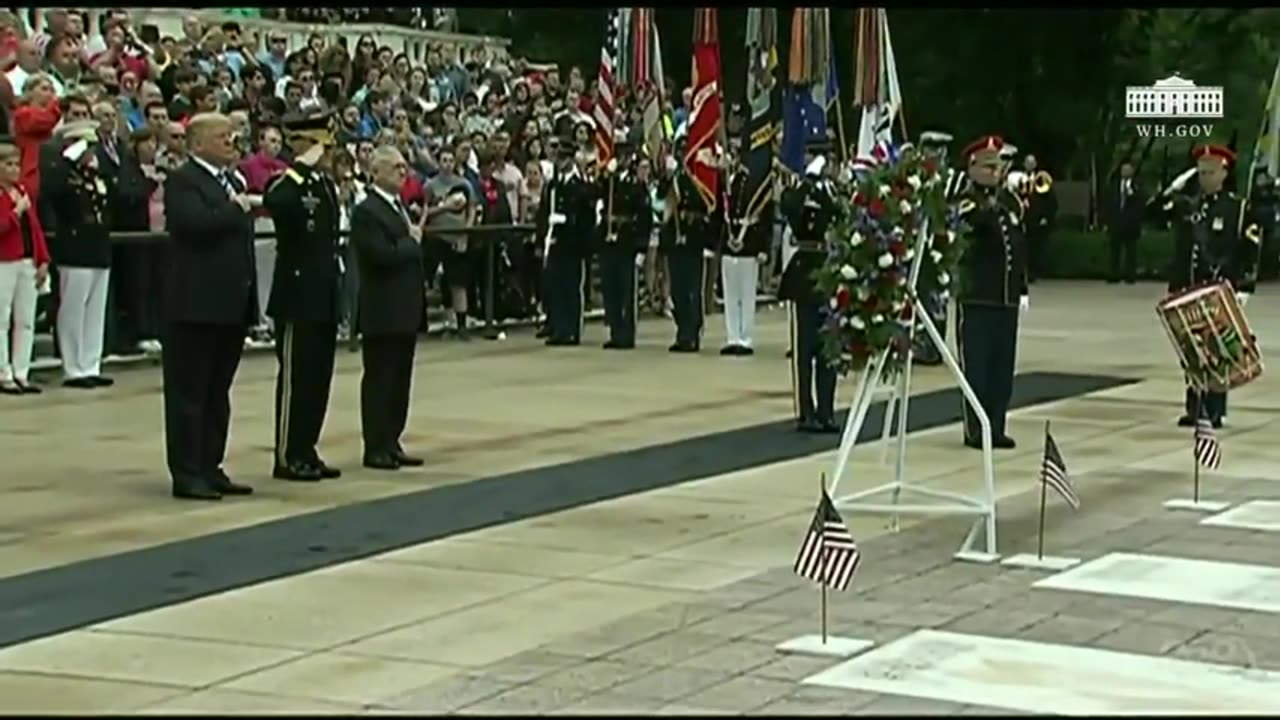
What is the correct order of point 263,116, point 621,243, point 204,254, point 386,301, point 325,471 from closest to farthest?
point 204,254, point 325,471, point 386,301, point 263,116, point 621,243

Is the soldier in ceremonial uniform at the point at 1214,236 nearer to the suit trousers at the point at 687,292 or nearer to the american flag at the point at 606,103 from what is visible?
the suit trousers at the point at 687,292

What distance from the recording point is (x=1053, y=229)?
40.1 m

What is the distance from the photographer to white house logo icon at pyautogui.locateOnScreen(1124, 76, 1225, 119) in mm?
38697

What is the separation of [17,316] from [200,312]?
559cm

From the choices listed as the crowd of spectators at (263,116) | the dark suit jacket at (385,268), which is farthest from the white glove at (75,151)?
the dark suit jacket at (385,268)

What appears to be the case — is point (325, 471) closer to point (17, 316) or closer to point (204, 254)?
point (204, 254)

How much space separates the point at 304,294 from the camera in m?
13.1

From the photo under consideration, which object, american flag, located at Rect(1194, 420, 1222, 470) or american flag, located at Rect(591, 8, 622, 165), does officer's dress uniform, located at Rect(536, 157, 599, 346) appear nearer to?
american flag, located at Rect(591, 8, 622, 165)

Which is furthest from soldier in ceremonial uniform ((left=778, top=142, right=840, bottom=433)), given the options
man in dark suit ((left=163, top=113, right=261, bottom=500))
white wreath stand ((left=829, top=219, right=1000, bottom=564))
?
man in dark suit ((left=163, top=113, right=261, bottom=500))

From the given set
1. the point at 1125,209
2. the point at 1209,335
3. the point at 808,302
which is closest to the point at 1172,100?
the point at 1125,209

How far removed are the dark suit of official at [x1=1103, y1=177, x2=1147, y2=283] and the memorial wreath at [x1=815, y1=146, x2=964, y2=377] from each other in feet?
89.4

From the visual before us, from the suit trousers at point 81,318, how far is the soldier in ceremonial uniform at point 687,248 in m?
6.46

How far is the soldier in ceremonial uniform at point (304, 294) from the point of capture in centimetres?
1307

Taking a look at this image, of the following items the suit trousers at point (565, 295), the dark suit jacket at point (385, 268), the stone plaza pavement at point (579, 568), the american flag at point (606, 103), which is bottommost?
the stone plaza pavement at point (579, 568)
